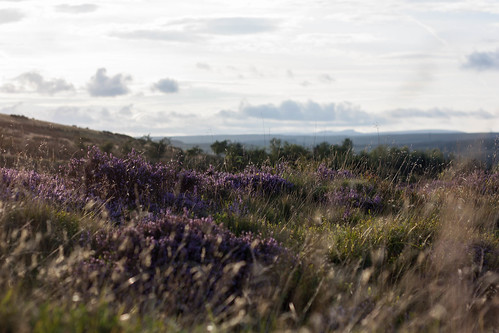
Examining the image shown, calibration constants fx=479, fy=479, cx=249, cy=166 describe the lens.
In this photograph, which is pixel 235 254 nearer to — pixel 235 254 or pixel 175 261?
pixel 235 254

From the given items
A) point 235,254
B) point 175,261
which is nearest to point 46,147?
point 175,261

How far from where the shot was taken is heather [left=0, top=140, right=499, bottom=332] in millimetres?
3324

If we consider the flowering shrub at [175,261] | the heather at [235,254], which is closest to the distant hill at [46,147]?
the heather at [235,254]

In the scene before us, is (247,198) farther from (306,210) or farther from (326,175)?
(326,175)

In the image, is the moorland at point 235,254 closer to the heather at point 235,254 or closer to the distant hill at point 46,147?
the heather at point 235,254

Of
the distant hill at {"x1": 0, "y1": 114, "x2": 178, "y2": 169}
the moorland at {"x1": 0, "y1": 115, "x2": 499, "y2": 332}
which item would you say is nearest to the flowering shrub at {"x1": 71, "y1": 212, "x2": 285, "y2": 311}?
the moorland at {"x1": 0, "y1": 115, "x2": 499, "y2": 332}

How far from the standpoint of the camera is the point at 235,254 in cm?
421

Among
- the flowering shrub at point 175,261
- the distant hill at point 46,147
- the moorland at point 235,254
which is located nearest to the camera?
the moorland at point 235,254

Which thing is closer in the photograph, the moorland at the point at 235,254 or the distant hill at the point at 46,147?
the moorland at the point at 235,254

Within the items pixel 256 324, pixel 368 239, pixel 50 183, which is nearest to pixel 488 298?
pixel 368 239

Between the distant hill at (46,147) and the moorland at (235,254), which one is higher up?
the distant hill at (46,147)

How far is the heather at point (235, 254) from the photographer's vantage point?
3.32 metres

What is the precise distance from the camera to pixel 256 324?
354 centimetres

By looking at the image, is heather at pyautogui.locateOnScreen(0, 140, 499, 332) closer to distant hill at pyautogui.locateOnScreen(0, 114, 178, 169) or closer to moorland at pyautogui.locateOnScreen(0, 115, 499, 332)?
moorland at pyautogui.locateOnScreen(0, 115, 499, 332)
